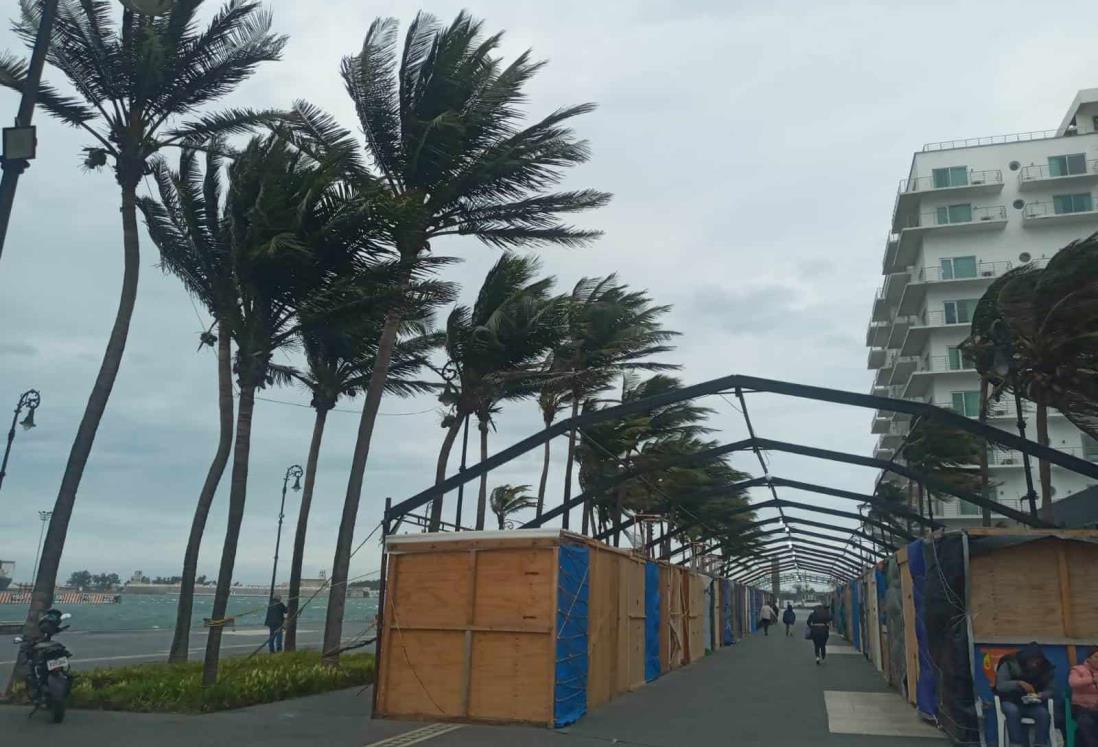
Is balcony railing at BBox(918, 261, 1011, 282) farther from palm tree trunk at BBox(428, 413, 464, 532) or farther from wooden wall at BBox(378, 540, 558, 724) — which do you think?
wooden wall at BBox(378, 540, 558, 724)

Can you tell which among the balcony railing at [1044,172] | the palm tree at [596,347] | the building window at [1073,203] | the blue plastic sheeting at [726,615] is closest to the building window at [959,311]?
the building window at [1073,203]

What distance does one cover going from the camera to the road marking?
31.4ft

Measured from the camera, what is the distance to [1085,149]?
56469 mm

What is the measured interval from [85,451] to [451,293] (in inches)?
256

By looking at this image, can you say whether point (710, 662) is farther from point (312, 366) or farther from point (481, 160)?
point (481, 160)

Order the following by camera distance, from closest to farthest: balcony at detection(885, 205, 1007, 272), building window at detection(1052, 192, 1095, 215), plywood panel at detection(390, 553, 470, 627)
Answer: plywood panel at detection(390, 553, 470, 627) → building window at detection(1052, 192, 1095, 215) → balcony at detection(885, 205, 1007, 272)

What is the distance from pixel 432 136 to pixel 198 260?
15.4 feet

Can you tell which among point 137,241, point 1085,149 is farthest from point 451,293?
point 1085,149

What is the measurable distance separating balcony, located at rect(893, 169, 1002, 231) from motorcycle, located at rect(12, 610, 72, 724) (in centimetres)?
5938

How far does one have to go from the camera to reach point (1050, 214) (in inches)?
2211

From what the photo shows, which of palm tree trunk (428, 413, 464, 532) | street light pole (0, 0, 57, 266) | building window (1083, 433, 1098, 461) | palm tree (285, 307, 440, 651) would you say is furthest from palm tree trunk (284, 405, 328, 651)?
building window (1083, 433, 1098, 461)

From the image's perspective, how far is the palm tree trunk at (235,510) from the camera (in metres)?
13.1

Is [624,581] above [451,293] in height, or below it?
below

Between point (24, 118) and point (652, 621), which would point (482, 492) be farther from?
point (24, 118)
